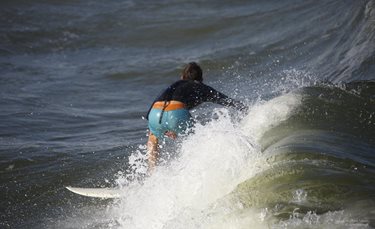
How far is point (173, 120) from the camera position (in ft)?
24.8

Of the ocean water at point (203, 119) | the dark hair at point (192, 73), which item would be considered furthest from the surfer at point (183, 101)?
the ocean water at point (203, 119)

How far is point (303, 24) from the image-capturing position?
733 inches

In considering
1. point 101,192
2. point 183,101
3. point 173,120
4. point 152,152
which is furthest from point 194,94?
point 101,192

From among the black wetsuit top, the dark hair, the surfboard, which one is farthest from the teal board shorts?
the surfboard

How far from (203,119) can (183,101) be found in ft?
10.2

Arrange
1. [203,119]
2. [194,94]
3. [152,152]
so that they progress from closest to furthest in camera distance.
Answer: [194,94]
[152,152]
[203,119]

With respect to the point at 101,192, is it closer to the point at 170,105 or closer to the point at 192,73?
the point at 170,105

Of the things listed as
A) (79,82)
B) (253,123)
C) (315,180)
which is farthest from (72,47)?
(315,180)

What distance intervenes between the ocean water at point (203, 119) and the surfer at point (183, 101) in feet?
0.79

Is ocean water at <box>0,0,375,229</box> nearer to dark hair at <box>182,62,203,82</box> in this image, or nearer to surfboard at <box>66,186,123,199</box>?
surfboard at <box>66,186,123,199</box>

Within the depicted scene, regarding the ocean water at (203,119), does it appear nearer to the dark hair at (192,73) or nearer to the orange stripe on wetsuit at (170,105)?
the orange stripe on wetsuit at (170,105)

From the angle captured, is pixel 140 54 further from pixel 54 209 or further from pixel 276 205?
pixel 276 205

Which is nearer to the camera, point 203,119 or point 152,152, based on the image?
point 152,152

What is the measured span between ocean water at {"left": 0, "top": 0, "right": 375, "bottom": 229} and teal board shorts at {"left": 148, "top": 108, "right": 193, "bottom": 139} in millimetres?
244
